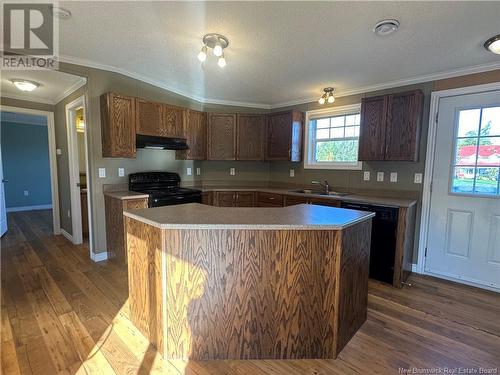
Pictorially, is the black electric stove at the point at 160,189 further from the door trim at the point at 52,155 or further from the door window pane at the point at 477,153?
the door window pane at the point at 477,153

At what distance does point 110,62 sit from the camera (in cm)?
289

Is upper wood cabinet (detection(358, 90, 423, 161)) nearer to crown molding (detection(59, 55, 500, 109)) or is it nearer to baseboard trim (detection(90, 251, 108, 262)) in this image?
crown molding (detection(59, 55, 500, 109))

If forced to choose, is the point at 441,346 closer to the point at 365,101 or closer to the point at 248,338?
the point at 248,338

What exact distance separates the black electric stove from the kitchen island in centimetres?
150

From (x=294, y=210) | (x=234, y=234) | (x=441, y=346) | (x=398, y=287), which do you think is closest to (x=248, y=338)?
(x=234, y=234)

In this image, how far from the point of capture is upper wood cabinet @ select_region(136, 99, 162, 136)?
323cm

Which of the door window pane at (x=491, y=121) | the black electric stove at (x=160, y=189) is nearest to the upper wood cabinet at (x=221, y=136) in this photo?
the black electric stove at (x=160, y=189)

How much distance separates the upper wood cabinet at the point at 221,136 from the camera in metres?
4.18

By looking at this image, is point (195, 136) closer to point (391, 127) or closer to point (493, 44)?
point (391, 127)

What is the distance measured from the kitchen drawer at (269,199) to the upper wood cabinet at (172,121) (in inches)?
61.8

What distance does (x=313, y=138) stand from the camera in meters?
4.11

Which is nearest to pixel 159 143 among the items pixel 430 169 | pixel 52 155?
pixel 52 155

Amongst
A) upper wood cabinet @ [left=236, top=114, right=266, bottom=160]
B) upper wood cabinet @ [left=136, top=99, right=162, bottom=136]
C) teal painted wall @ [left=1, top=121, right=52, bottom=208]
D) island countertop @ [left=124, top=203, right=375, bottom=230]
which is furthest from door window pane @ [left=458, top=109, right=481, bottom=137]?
teal painted wall @ [left=1, top=121, right=52, bottom=208]

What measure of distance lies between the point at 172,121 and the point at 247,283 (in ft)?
9.25
